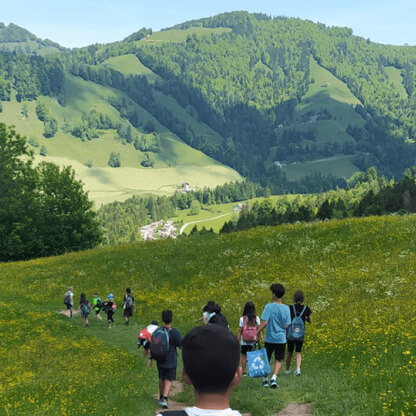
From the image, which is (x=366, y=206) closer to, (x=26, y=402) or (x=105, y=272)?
(x=105, y=272)

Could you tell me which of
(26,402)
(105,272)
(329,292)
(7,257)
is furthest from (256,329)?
(7,257)

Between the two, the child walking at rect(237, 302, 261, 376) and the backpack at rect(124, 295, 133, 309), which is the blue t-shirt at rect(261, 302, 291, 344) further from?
the backpack at rect(124, 295, 133, 309)

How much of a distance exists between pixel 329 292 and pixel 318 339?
8.09 metres

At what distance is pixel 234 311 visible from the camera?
2900 centimetres

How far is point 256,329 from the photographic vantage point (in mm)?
16078

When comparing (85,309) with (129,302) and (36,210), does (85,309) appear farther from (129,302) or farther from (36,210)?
(36,210)

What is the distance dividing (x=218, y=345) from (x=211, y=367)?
8.0 inches

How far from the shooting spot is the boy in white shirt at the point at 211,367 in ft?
14.8

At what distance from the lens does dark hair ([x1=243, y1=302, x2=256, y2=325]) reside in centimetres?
1585

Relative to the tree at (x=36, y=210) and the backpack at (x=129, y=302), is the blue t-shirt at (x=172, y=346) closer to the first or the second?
the backpack at (x=129, y=302)

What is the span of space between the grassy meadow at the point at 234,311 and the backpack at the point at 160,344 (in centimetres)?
172

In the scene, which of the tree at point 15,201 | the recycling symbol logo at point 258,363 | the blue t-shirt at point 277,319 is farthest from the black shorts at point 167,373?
the tree at point 15,201

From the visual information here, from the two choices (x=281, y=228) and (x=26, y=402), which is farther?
(x=281, y=228)

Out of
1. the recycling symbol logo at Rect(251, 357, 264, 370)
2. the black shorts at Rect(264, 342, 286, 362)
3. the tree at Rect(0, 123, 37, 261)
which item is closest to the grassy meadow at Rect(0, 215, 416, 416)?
the black shorts at Rect(264, 342, 286, 362)
